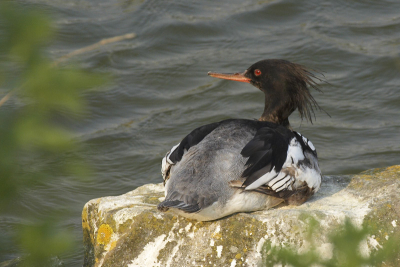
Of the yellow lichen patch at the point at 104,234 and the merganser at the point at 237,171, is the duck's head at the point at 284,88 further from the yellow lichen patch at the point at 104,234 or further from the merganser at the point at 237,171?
the yellow lichen patch at the point at 104,234

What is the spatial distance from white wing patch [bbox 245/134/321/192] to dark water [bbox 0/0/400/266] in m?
3.46

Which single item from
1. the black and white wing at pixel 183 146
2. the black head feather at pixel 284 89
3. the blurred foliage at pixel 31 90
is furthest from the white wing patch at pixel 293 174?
the blurred foliage at pixel 31 90

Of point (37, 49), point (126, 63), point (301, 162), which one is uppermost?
point (37, 49)

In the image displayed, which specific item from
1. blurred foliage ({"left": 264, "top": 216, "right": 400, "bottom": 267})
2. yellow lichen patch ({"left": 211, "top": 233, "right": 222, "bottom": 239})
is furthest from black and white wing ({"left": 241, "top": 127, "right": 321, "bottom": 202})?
blurred foliage ({"left": 264, "top": 216, "right": 400, "bottom": 267})

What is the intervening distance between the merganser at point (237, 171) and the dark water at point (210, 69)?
3443mm

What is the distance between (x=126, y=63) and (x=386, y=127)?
4.59 meters

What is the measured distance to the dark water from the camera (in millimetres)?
8062

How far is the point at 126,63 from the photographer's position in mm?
9938

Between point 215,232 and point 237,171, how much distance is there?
0.44 meters

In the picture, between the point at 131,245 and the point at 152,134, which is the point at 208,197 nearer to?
the point at 131,245

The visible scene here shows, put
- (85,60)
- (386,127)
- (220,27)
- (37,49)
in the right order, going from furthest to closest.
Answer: (220,27)
(85,60)
(386,127)
(37,49)

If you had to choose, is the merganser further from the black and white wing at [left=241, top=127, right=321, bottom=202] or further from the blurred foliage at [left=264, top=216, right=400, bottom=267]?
the blurred foliage at [left=264, top=216, right=400, bottom=267]

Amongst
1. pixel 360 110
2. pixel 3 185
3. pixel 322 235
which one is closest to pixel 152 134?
pixel 360 110

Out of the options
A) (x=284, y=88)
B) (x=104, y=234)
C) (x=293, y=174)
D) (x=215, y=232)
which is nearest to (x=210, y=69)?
(x=284, y=88)
